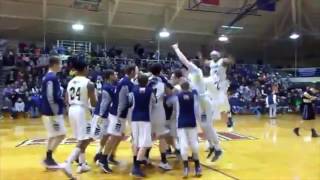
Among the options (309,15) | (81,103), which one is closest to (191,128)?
(81,103)

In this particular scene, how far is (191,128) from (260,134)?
6.02m

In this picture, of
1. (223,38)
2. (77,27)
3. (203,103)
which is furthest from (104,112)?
(223,38)

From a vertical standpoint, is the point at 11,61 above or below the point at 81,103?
above

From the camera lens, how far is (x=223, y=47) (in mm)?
29031

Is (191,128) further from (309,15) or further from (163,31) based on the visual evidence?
(309,15)

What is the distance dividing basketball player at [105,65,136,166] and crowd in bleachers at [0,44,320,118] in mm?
11102

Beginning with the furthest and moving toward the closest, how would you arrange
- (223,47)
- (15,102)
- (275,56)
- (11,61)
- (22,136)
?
(275,56), (223,47), (11,61), (15,102), (22,136)

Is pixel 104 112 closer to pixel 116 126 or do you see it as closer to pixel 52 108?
pixel 116 126

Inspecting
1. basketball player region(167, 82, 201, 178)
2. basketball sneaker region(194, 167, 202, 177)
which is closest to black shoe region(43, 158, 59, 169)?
basketball player region(167, 82, 201, 178)

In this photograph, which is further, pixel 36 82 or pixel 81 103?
pixel 36 82

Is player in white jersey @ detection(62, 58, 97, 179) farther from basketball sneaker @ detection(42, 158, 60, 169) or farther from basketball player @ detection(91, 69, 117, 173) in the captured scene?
basketball sneaker @ detection(42, 158, 60, 169)

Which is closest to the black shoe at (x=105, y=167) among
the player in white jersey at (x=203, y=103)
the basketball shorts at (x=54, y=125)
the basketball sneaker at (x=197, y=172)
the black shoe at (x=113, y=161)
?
the black shoe at (x=113, y=161)

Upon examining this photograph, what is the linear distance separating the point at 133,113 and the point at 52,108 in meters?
1.46

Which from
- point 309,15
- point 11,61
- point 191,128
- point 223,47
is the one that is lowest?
point 191,128
